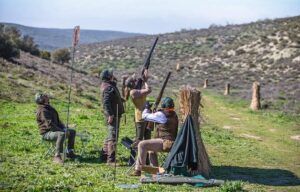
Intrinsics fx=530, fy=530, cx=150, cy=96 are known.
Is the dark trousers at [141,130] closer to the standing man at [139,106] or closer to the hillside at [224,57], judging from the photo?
the standing man at [139,106]

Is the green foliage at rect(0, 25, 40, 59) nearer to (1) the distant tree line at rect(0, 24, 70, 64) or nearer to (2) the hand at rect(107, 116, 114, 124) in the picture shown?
(1) the distant tree line at rect(0, 24, 70, 64)

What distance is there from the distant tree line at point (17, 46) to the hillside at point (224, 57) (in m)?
4.19

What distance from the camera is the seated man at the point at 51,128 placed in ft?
40.2

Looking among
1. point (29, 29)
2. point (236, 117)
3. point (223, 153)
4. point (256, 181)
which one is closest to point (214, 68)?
point (236, 117)

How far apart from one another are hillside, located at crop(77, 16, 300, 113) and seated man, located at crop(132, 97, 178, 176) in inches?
968

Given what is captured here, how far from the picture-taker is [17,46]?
46812 millimetres

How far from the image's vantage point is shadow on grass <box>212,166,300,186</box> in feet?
40.0

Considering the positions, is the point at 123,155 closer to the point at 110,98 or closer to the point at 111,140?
the point at 111,140

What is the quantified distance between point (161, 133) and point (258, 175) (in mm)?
2986

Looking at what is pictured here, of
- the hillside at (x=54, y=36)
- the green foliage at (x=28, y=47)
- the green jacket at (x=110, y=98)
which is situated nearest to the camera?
the green jacket at (x=110, y=98)

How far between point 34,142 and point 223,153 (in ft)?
18.2

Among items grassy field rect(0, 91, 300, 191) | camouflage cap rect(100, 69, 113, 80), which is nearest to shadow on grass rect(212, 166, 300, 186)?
grassy field rect(0, 91, 300, 191)

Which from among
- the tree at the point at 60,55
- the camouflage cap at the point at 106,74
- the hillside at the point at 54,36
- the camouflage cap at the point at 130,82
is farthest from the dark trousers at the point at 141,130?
the hillside at the point at 54,36

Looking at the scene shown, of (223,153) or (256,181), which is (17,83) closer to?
(223,153)
